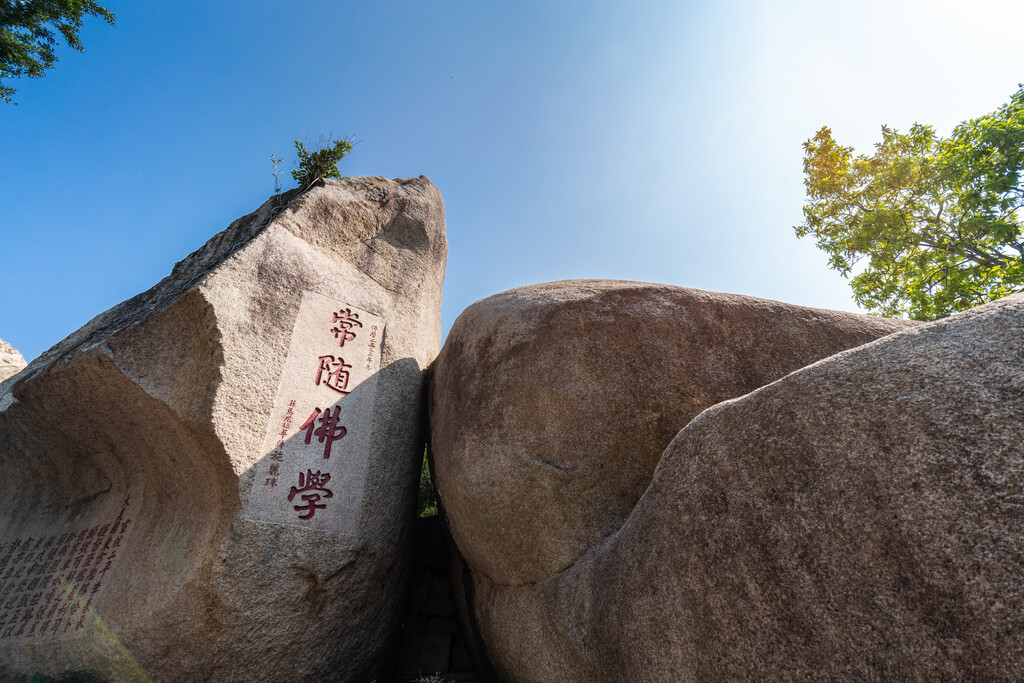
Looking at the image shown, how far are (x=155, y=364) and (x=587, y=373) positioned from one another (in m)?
3.66

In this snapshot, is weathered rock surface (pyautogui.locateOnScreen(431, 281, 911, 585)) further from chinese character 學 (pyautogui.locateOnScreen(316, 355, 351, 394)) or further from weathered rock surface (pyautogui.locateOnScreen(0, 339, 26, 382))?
weathered rock surface (pyautogui.locateOnScreen(0, 339, 26, 382))

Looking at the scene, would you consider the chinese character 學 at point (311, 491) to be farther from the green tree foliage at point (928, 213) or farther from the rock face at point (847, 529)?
the green tree foliage at point (928, 213)

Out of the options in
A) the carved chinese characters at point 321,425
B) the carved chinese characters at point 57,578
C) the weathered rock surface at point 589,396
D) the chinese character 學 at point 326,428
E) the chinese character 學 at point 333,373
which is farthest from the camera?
the chinese character 學 at point 333,373

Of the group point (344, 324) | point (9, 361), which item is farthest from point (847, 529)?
point (9, 361)

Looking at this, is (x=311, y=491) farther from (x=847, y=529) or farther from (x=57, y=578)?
(x=847, y=529)

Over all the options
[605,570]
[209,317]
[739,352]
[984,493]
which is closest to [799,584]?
[984,493]

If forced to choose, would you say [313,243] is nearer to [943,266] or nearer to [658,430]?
[658,430]

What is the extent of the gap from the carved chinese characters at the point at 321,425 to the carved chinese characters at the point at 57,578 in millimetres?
1716

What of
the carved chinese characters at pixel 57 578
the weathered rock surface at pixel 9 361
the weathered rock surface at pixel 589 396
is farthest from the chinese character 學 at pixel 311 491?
the weathered rock surface at pixel 9 361

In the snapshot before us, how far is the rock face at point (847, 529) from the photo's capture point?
Result: 6.29ft

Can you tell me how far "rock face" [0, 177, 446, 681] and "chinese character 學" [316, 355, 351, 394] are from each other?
13mm

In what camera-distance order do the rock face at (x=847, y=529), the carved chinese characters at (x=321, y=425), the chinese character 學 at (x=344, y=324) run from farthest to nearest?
the chinese character 學 at (x=344, y=324)
the carved chinese characters at (x=321, y=425)
the rock face at (x=847, y=529)

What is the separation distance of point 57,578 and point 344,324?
11.6 feet

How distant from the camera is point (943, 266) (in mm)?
11352
